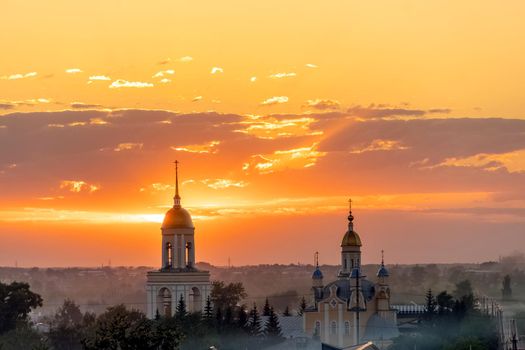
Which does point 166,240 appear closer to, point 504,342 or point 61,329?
point 61,329

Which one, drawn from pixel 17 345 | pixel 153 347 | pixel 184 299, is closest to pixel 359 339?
pixel 184 299

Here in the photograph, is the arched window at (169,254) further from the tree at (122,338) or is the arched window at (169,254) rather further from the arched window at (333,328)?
the tree at (122,338)

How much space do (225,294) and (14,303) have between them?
39856 millimetres

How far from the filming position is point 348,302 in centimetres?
16075

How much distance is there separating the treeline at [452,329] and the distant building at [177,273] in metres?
18.2

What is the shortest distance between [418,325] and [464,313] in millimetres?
3653

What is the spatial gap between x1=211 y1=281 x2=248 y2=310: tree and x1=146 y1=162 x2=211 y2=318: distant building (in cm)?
1491

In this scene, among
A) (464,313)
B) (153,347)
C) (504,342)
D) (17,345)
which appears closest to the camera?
(153,347)

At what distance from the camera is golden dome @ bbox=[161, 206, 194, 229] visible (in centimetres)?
16500

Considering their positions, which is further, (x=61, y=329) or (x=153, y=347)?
(x=61, y=329)

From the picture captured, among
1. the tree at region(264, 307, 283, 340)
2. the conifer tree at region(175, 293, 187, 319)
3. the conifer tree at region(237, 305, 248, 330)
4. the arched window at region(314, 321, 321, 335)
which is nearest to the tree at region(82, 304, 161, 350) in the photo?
the conifer tree at region(175, 293, 187, 319)

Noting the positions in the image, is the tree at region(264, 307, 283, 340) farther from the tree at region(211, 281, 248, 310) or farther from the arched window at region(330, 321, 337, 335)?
the tree at region(211, 281, 248, 310)

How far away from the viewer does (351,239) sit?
542ft

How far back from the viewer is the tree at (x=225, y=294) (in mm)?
183500
